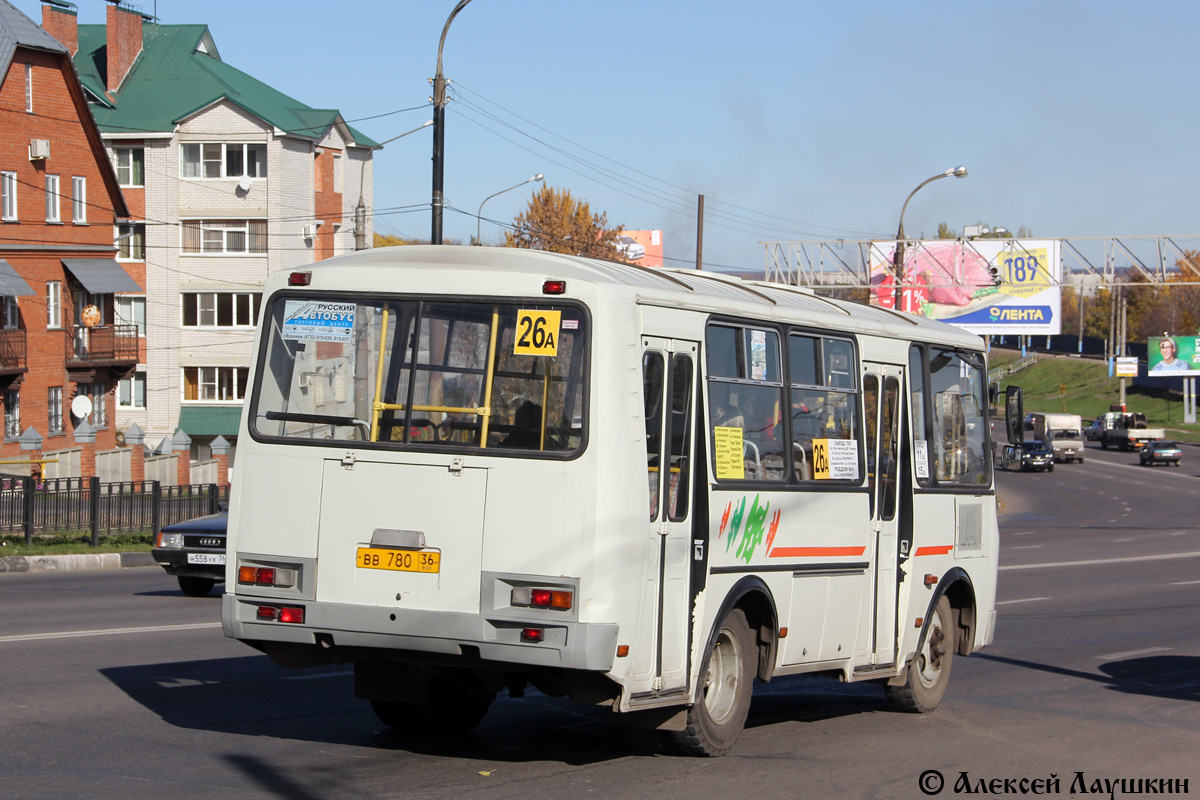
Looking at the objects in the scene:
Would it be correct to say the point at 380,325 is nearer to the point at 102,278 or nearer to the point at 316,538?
the point at 316,538

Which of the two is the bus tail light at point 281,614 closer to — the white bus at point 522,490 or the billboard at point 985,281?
the white bus at point 522,490

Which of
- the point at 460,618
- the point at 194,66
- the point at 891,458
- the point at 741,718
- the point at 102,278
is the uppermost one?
the point at 194,66

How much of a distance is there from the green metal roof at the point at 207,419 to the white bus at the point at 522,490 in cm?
4748

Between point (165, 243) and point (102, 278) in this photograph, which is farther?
point (165, 243)

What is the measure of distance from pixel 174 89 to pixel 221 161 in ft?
13.1

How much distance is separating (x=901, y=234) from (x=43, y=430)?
27.6 m

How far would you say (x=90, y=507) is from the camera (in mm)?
23109

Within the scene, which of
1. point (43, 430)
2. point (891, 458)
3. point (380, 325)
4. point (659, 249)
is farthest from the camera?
point (659, 249)

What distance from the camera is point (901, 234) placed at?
1506 inches

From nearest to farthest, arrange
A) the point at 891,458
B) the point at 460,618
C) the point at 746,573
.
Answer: the point at 460,618 → the point at 746,573 → the point at 891,458

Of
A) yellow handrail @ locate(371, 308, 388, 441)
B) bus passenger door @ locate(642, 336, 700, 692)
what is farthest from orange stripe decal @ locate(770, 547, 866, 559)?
yellow handrail @ locate(371, 308, 388, 441)

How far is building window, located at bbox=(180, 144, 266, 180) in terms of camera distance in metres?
53.7

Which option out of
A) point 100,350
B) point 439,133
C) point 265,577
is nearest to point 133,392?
point 100,350

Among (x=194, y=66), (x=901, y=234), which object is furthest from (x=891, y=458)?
(x=194, y=66)
